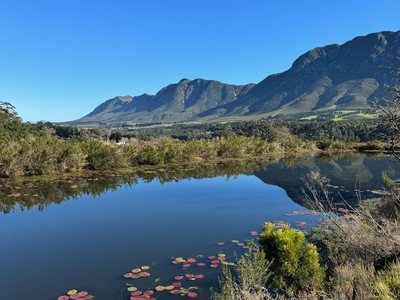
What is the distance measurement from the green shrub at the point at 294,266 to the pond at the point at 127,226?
0.98 metres

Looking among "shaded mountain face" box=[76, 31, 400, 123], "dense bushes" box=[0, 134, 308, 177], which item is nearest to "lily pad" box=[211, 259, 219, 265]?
"dense bushes" box=[0, 134, 308, 177]

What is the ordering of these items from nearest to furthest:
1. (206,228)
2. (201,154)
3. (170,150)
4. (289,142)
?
(206,228) → (170,150) → (201,154) → (289,142)

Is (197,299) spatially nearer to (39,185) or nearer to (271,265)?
(271,265)

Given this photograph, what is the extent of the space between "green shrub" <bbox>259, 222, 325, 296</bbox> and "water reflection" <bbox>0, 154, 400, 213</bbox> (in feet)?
10.7

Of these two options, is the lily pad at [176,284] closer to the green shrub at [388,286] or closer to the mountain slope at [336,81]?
the green shrub at [388,286]

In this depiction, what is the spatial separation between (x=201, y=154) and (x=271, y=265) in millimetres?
16205

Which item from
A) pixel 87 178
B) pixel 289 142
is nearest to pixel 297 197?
pixel 87 178

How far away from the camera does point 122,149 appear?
15.5 m

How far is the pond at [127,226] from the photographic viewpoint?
4.49m

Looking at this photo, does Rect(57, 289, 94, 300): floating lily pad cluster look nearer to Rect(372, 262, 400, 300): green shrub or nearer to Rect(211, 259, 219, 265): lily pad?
Rect(211, 259, 219, 265): lily pad

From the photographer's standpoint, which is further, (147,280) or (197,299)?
(147,280)

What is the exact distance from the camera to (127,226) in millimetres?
7051

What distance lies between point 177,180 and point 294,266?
10.0m

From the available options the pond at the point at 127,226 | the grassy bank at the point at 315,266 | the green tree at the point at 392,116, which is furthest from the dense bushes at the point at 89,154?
the green tree at the point at 392,116
